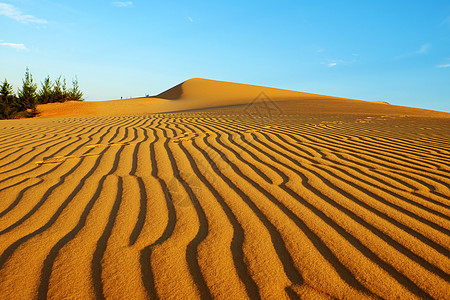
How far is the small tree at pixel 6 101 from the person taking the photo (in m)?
14.1

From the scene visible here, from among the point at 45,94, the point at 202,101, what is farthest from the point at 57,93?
the point at 202,101

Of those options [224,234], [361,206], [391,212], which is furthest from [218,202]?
[391,212]

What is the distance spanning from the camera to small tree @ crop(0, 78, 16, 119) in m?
14.1

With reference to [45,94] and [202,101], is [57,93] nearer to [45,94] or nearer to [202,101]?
[45,94]

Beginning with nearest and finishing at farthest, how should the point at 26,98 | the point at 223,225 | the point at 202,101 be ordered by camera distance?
1. the point at 223,225
2. the point at 26,98
3. the point at 202,101

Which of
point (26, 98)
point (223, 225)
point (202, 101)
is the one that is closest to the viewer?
point (223, 225)

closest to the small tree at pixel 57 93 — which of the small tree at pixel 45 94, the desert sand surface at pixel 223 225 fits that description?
the small tree at pixel 45 94

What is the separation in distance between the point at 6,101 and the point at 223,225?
17.3 meters

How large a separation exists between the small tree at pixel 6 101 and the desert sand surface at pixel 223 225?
13.6 m

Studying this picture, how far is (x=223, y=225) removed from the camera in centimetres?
171

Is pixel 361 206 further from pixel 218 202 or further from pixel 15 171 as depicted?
pixel 15 171

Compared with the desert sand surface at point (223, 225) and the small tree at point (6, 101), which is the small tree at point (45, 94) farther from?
the desert sand surface at point (223, 225)

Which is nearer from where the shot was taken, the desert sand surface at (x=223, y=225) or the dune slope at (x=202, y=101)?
the desert sand surface at (x=223, y=225)

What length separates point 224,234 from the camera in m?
1.61
